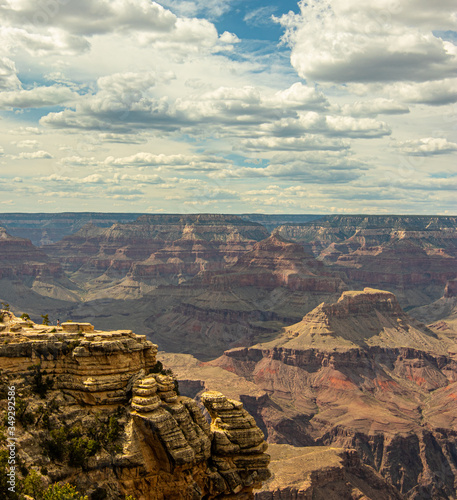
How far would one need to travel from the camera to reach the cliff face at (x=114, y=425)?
36562 mm

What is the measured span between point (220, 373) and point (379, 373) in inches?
2218

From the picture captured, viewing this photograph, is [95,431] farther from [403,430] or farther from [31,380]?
[403,430]

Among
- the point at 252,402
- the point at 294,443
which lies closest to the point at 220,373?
the point at 252,402

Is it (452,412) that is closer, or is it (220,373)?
(452,412)

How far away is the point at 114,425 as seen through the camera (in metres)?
38.0

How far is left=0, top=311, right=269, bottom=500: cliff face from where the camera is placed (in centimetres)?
3656

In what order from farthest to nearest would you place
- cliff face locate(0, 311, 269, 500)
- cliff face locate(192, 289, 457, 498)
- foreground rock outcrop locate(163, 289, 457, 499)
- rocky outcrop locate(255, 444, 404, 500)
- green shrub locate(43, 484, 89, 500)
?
foreground rock outcrop locate(163, 289, 457, 499), cliff face locate(192, 289, 457, 498), rocky outcrop locate(255, 444, 404, 500), cliff face locate(0, 311, 269, 500), green shrub locate(43, 484, 89, 500)

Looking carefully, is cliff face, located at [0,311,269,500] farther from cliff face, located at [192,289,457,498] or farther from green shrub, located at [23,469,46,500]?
cliff face, located at [192,289,457,498]

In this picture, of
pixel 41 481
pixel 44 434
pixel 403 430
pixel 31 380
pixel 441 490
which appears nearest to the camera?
pixel 41 481

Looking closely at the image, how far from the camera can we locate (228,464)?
4112cm

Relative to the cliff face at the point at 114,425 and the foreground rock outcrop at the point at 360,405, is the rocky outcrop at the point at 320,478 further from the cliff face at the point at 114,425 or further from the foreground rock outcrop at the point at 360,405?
the cliff face at the point at 114,425

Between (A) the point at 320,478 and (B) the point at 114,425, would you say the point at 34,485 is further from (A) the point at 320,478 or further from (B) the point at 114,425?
(A) the point at 320,478

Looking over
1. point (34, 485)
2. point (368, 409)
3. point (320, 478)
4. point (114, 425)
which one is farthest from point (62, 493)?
point (368, 409)

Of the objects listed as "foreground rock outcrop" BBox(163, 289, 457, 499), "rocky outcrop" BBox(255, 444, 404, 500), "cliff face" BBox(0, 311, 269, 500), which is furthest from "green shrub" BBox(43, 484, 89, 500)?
"foreground rock outcrop" BBox(163, 289, 457, 499)
